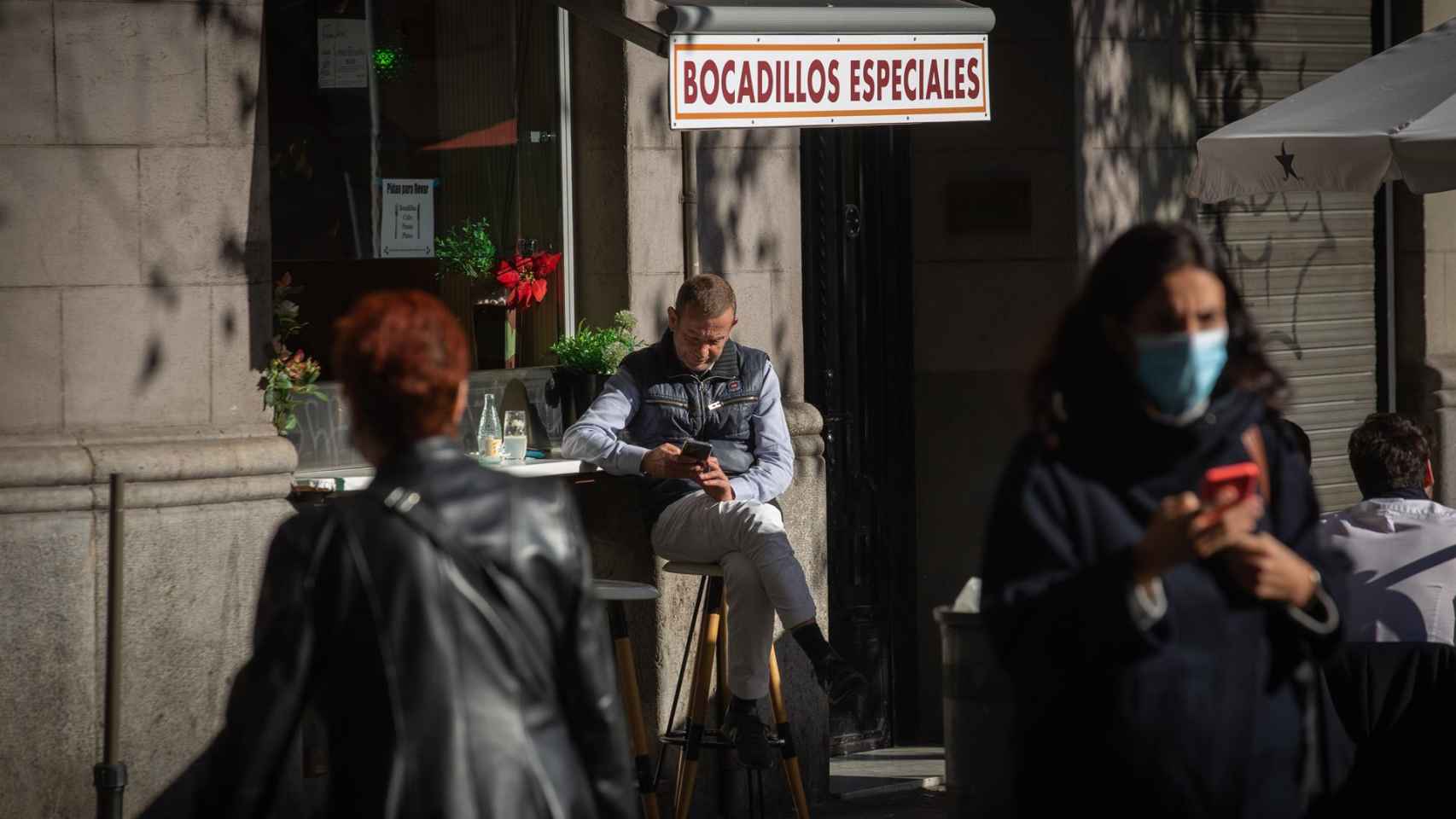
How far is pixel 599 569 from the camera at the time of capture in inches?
319

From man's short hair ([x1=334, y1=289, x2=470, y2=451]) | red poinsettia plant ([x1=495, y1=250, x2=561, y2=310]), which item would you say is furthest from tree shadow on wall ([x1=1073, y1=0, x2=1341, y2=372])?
man's short hair ([x1=334, y1=289, x2=470, y2=451])

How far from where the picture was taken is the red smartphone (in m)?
3.19

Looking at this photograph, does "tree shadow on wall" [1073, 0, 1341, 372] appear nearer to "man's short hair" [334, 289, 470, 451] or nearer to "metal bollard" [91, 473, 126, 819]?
"metal bollard" [91, 473, 126, 819]

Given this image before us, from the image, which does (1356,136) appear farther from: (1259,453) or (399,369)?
(399,369)

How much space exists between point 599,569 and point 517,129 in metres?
1.85

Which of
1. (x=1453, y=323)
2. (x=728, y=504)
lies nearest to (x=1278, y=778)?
(x=728, y=504)

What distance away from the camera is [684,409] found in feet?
24.5

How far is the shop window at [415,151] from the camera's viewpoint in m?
7.53

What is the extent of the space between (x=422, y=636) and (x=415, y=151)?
4.91m

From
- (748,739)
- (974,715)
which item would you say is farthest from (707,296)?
(974,715)

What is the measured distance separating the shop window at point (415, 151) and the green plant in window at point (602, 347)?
10.8 inches

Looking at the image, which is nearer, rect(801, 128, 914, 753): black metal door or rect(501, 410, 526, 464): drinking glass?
rect(501, 410, 526, 464): drinking glass

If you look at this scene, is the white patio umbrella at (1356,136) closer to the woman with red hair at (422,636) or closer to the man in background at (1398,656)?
the man in background at (1398,656)

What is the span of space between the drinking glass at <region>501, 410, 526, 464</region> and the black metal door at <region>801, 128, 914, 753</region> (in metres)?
2.05
